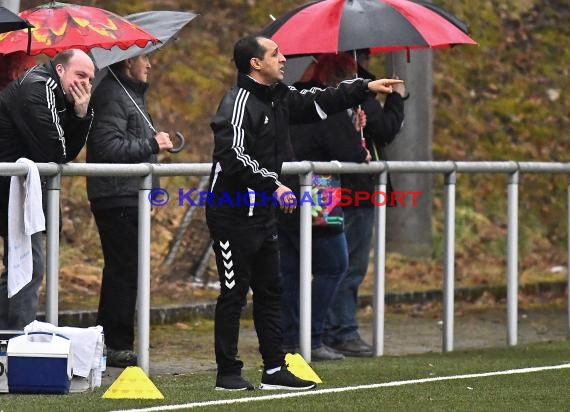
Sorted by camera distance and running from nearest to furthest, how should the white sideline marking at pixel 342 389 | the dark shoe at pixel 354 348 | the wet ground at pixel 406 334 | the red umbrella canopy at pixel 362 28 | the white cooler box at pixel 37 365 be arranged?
the white sideline marking at pixel 342 389
the white cooler box at pixel 37 365
the red umbrella canopy at pixel 362 28
the wet ground at pixel 406 334
the dark shoe at pixel 354 348

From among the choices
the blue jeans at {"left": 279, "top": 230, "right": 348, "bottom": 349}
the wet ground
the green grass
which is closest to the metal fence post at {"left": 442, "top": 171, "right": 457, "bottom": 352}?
the wet ground

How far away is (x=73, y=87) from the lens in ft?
30.6

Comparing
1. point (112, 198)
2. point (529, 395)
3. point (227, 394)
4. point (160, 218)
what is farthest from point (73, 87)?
point (160, 218)

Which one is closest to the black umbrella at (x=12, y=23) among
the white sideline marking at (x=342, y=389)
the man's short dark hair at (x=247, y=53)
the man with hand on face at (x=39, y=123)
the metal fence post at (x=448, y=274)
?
the man with hand on face at (x=39, y=123)

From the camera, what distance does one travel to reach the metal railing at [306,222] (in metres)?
9.31

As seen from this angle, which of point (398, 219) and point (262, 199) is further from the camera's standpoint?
point (398, 219)

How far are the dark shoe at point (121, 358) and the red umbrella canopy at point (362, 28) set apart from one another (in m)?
1.97

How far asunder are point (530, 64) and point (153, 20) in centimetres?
960

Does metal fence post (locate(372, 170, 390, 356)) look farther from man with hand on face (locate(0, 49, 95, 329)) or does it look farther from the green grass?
man with hand on face (locate(0, 49, 95, 329))

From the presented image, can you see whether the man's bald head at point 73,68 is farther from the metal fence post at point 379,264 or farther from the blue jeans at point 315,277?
the metal fence post at point 379,264

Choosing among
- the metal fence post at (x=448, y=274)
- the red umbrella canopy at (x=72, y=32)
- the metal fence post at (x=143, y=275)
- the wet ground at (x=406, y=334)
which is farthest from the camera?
the metal fence post at (x=448, y=274)

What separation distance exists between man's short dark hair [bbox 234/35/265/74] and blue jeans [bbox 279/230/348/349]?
217 cm

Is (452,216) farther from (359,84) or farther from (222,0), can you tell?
(222,0)

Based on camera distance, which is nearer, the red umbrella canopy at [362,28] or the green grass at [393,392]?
the green grass at [393,392]
